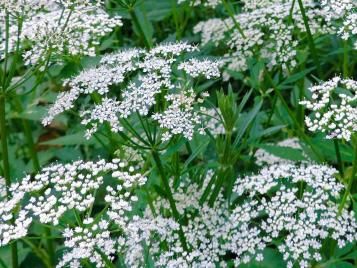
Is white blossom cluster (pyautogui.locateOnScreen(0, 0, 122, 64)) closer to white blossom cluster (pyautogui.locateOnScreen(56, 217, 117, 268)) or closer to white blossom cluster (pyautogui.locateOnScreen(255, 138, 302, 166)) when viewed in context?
white blossom cluster (pyautogui.locateOnScreen(56, 217, 117, 268))

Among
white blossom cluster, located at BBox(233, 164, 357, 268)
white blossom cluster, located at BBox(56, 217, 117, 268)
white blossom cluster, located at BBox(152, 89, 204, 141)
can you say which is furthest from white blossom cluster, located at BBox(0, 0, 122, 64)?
white blossom cluster, located at BBox(233, 164, 357, 268)

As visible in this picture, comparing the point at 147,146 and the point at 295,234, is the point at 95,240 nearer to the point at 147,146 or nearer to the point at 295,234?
the point at 147,146

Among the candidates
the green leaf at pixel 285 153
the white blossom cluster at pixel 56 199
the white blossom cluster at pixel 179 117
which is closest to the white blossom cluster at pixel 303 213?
the green leaf at pixel 285 153

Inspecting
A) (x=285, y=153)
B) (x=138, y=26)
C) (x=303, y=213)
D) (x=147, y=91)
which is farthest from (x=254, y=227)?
(x=138, y=26)

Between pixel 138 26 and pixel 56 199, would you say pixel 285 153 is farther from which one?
pixel 56 199

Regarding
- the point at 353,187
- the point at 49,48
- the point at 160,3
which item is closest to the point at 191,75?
the point at 49,48
